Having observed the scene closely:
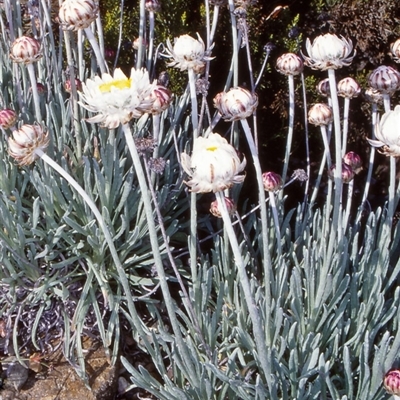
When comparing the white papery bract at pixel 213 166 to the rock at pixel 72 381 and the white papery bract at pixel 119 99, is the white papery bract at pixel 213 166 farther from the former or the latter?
the rock at pixel 72 381

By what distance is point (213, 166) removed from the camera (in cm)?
133

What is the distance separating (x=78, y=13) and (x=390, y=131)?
0.89 meters

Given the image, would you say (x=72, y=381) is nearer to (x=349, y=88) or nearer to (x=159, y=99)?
(x=159, y=99)

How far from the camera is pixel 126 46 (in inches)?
121

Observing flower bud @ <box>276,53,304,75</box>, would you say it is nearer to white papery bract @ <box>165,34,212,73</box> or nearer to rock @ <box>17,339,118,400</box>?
white papery bract @ <box>165,34,212,73</box>

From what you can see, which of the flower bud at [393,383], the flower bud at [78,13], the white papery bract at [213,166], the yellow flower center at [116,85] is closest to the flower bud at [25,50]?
the flower bud at [78,13]

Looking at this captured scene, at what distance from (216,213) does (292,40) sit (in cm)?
153

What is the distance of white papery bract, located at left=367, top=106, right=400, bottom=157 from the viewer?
1552mm

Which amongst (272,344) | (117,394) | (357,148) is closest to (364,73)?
(357,148)

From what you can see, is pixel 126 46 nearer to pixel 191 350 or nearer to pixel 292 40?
pixel 292 40

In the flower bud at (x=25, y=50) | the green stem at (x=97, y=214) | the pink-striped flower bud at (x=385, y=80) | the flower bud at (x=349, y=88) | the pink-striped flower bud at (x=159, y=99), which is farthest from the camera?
the flower bud at (x=349, y=88)

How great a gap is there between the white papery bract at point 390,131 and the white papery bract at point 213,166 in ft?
1.47

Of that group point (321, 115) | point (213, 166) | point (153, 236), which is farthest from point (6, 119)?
point (321, 115)

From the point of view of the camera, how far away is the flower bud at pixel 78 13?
1.66 m
